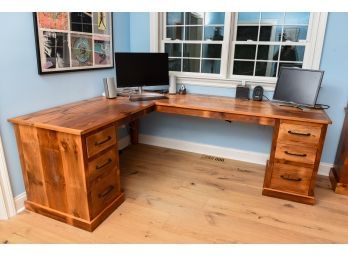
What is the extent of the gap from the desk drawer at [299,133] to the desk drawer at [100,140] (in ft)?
4.28

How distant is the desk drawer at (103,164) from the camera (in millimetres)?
1702

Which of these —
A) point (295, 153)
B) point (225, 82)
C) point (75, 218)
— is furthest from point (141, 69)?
point (295, 153)

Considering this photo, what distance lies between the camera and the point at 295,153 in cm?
204

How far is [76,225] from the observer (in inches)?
71.2

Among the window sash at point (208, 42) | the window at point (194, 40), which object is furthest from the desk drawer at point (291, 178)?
the window at point (194, 40)

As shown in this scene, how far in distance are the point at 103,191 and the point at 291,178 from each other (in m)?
1.50

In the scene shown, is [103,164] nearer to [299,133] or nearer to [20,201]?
[20,201]

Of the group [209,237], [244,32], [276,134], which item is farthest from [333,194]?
[244,32]

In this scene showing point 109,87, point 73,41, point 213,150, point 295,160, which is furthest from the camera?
point 213,150

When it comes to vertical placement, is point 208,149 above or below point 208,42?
below

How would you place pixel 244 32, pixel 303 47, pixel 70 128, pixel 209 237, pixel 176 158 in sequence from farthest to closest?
pixel 176 158 < pixel 244 32 < pixel 303 47 < pixel 209 237 < pixel 70 128

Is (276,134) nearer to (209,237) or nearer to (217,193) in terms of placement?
(217,193)

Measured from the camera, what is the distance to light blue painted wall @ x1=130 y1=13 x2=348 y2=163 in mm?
2260

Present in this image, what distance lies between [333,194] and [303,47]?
4.56 feet
